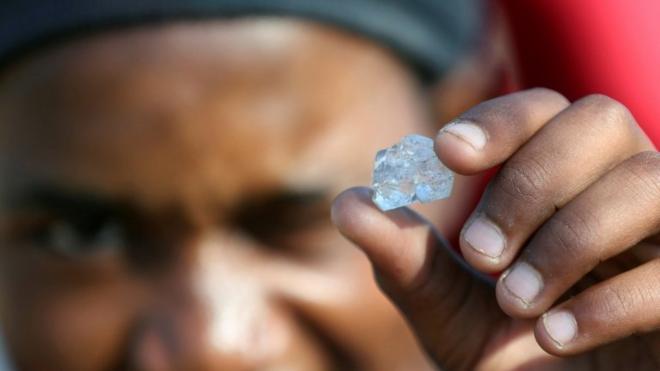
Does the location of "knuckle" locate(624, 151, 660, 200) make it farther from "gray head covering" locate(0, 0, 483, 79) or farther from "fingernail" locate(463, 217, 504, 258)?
"gray head covering" locate(0, 0, 483, 79)

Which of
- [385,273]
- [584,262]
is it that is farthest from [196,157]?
[584,262]

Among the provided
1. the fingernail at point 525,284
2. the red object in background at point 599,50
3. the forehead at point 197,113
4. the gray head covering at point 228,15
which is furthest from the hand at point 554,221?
the red object in background at point 599,50

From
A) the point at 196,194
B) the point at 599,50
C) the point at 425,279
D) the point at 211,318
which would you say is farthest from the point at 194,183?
the point at 599,50

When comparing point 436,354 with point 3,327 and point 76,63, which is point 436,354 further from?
point 3,327

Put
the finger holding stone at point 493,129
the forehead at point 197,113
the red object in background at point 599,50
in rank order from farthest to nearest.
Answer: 1. the red object in background at point 599,50
2. the forehead at point 197,113
3. the finger holding stone at point 493,129

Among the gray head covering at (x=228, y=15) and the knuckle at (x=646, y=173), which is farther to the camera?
the gray head covering at (x=228, y=15)

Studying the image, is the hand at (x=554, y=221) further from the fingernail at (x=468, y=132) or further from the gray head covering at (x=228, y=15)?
the gray head covering at (x=228, y=15)

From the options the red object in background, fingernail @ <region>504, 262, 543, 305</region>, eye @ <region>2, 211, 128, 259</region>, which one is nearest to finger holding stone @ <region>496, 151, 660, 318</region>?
fingernail @ <region>504, 262, 543, 305</region>
